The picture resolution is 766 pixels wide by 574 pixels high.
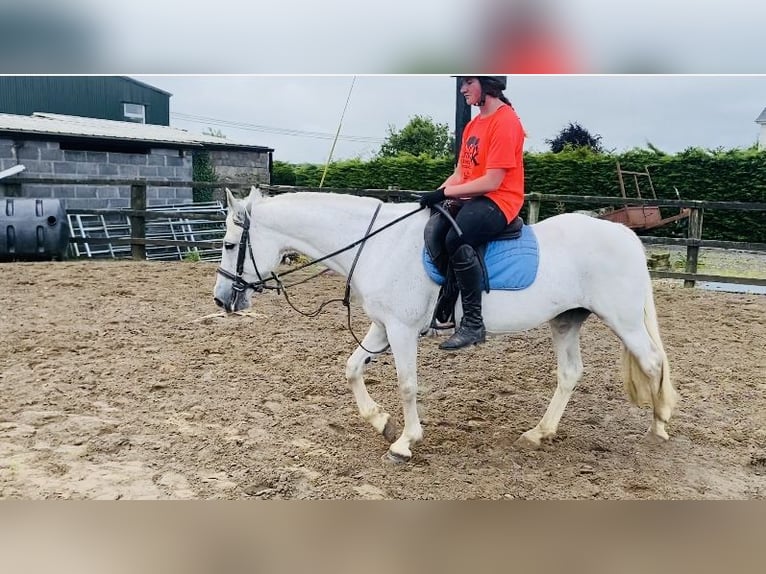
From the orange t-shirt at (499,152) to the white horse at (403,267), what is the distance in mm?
318

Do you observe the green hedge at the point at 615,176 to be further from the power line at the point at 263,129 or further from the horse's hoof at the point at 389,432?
the horse's hoof at the point at 389,432

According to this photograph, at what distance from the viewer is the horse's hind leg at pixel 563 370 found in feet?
11.1

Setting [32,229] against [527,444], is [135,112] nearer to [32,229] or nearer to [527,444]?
[32,229]

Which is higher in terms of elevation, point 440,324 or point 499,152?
point 499,152

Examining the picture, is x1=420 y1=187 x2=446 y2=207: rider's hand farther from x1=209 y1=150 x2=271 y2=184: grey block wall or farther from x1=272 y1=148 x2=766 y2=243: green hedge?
x1=209 y1=150 x2=271 y2=184: grey block wall

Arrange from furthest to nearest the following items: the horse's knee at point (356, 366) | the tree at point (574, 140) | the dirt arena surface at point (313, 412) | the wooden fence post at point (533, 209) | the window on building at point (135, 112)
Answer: the wooden fence post at point (533, 209) → the tree at point (574, 140) → the window on building at point (135, 112) → the horse's knee at point (356, 366) → the dirt arena surface at point (313, 412)

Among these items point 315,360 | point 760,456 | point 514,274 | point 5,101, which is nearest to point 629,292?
point 514,274

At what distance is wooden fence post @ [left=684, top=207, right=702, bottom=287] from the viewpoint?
718cm

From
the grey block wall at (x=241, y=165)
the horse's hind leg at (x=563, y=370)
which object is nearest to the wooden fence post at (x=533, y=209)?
the grey block wall at (x=241, y=165)

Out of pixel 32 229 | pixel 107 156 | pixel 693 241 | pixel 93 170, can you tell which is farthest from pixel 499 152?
pixel 32 229

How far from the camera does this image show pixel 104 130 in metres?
5.95

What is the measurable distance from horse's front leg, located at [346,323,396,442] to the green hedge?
91.5 inches

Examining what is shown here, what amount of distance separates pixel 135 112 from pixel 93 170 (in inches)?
114
